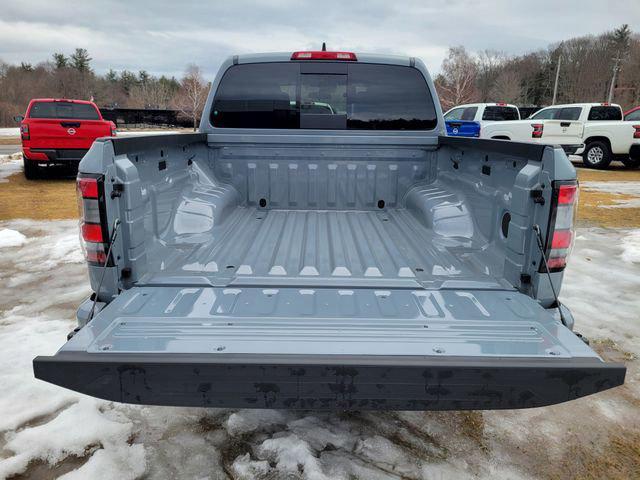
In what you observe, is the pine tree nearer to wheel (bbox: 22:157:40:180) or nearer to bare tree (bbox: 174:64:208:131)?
bare tree (bbox: 174:64:208:131)

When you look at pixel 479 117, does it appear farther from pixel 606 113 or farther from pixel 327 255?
pixel 327 255

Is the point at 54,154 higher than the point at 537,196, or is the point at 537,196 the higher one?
the point at 537,196

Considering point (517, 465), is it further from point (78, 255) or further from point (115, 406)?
point (78, 255)

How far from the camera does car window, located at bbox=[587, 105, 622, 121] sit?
15.5m

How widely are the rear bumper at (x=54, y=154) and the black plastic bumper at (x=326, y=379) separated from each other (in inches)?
426

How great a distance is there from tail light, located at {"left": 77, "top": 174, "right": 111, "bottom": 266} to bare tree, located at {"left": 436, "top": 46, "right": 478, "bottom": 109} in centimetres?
5381

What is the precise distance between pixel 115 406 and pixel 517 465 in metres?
2.40

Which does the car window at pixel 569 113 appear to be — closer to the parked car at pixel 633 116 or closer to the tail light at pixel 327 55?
the parked car at pixel 633 116

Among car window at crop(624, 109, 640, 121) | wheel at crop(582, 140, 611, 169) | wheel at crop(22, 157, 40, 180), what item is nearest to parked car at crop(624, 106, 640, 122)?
car window at crop(624, 109, 640, 121)

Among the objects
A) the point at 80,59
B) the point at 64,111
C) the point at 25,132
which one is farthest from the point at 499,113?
the point at 80,59

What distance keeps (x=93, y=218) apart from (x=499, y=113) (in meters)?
16.7

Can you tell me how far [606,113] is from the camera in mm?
15484

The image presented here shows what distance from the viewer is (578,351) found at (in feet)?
6.30

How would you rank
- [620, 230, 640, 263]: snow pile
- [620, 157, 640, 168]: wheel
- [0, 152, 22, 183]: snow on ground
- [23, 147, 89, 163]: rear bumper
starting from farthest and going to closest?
[620, 157, 640, 168]: wheel, [0, 152, 22, 183]: snow on ground, [23, 147, 89, 163]: rear bumper, [620, 230, 640, 263]: snow pile
